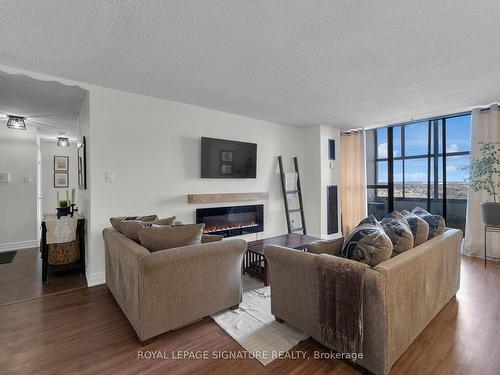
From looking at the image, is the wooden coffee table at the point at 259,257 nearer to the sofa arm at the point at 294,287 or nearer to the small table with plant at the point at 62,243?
the sofa arm at the point at 294,287

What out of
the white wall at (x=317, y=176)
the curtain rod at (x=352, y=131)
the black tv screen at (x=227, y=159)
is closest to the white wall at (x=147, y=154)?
the black tv screen at (x=227, y=159)

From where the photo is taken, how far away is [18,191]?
4445mm

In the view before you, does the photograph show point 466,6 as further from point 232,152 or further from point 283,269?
point 232,152

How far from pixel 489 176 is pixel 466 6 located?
2.93 meters

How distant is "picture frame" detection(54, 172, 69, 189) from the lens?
5.80m

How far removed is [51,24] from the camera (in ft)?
5.95

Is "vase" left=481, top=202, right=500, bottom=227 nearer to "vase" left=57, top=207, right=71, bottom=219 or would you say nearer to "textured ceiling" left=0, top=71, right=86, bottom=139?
"textured ceiling" left=0, top=71, right=86, bottom=139

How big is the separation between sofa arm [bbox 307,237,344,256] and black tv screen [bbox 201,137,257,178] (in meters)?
2.32

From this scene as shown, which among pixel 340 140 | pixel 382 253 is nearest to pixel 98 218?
pixel 382 253

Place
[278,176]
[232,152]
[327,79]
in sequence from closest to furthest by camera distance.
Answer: [327,79], [232,152], [278,176]

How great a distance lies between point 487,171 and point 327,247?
325 cm

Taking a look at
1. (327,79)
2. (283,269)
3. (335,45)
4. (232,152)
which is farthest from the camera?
(232,152)

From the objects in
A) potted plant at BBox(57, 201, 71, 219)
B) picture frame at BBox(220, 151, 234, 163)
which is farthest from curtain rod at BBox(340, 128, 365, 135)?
potted plant at BBox(57, 201, 71, 219)

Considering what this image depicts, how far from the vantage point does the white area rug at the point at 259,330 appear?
1760 mm
